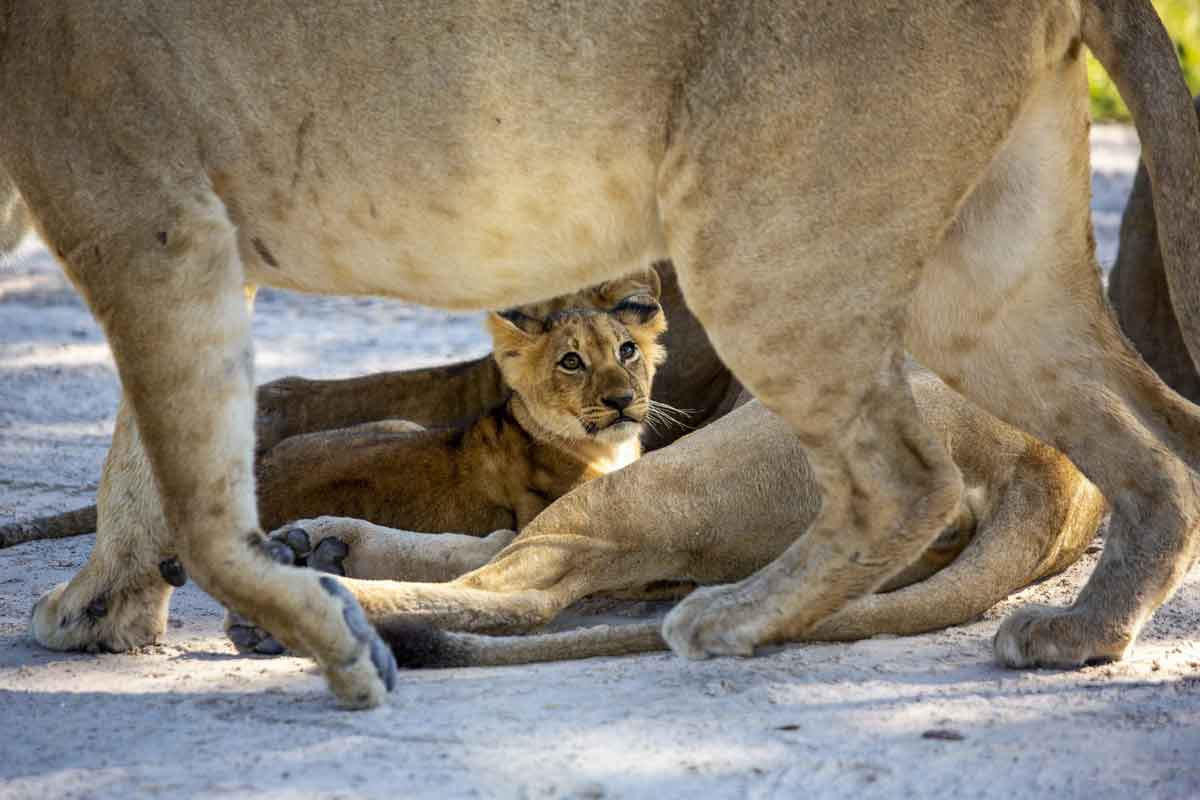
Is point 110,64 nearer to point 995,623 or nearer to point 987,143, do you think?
point 987,143

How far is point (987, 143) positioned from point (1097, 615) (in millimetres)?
1064

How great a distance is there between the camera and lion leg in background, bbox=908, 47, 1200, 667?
3820 mm

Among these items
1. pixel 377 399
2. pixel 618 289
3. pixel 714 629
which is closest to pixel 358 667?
pixel 714 629

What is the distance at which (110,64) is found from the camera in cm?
354

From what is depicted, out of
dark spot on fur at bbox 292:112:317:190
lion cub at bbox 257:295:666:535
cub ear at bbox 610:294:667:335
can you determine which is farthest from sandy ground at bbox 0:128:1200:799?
cub ear at bbox 610:294:667:335

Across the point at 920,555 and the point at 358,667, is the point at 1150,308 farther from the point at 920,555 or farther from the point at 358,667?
the point at 358,667

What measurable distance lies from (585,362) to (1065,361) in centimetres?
183

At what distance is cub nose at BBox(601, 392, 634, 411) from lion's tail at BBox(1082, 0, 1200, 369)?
1.97 m

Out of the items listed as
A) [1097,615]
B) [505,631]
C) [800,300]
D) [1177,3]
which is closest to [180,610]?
[505,631]

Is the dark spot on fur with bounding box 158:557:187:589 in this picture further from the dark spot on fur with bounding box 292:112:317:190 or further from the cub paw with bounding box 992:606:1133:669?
the cub paw with bounding box 992:606:1133:669

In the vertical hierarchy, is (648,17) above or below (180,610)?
above

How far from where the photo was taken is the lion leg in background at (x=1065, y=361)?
150 inches

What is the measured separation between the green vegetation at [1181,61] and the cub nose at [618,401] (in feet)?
22.3

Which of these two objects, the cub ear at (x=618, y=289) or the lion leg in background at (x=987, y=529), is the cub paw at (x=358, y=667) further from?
the cub ear at (x=618, y=289)
